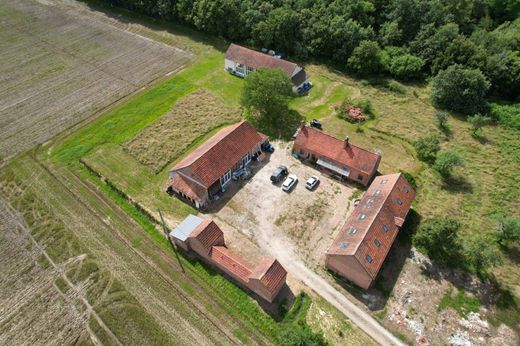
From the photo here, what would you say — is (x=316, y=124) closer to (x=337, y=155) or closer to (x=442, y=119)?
(x=337, y=155)

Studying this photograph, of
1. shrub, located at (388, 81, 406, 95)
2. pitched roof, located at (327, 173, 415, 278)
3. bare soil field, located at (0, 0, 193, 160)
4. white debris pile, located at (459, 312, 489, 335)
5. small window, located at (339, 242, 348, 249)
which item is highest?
shrub, located at (388, 81, 406, 95)

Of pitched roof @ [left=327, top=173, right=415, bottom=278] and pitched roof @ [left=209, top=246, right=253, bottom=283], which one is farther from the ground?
pitched roof @ [left=327, top=173, right=415, bottom=278]

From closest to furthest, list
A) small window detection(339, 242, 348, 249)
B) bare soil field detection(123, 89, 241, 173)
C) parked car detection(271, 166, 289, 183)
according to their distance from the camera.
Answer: small window detection(339, 242, 348, 249) → parked car detection(271, 166, 289, 183) → bare soil field detection(123, 89, 241, 173)

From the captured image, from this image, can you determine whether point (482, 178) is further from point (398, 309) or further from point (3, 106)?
point (3, 106)

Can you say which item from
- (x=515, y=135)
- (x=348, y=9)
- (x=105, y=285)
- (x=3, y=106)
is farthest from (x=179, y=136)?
(x=515, y=135)

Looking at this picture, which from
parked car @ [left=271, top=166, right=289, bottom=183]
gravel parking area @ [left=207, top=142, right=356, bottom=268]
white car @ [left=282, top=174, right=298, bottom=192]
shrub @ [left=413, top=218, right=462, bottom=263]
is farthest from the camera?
parked car @ [left=271, top=166, right=289, bottom=183]

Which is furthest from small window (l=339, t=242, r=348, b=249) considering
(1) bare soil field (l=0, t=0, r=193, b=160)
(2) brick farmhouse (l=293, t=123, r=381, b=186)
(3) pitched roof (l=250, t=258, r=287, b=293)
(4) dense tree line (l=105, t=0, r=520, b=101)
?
(1) bare soil field (l=0, t=0, r=193, b=160)

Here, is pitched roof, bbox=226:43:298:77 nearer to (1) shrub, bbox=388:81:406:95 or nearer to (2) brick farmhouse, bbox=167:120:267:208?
(1) shrub, bbox=388:81:406:95
